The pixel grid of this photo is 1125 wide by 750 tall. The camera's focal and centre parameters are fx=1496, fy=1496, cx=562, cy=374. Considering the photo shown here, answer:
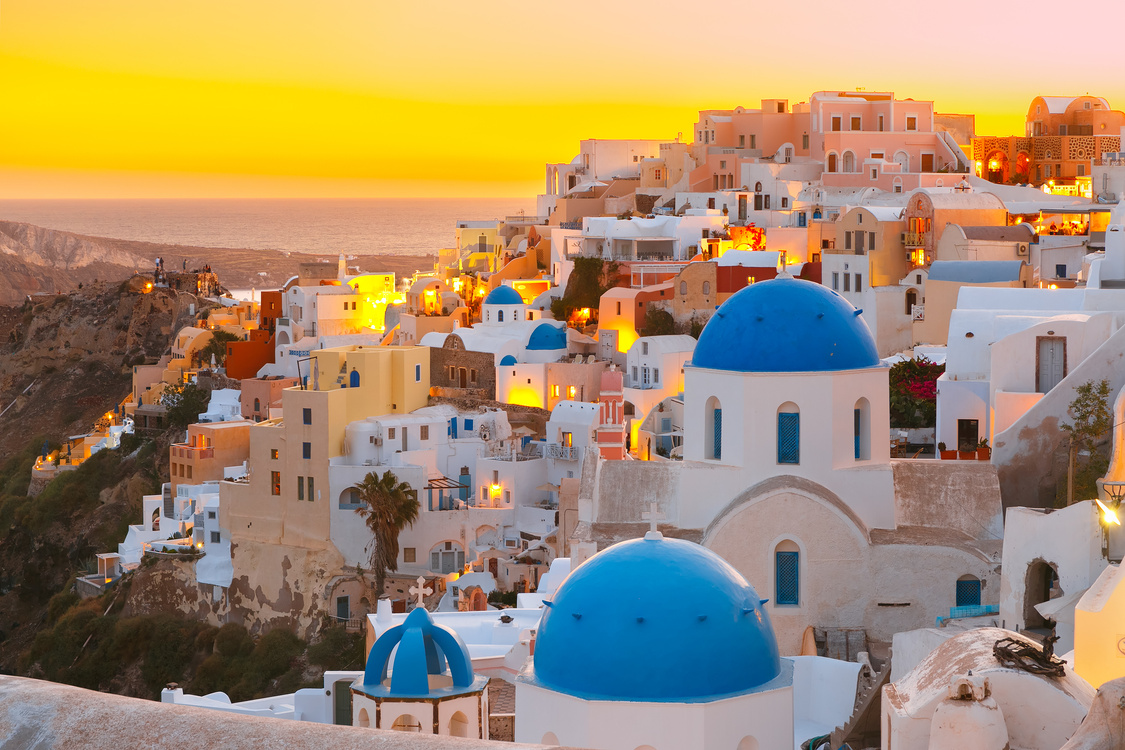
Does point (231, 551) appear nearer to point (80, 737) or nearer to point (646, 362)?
point (646, 362)

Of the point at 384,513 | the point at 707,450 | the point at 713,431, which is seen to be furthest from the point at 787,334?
the point at 384,513

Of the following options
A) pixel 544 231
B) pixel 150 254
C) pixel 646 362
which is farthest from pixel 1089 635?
pixel 150 254

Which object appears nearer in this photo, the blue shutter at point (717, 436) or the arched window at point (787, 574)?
the arched window at point (787, 574)

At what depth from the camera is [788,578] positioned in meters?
17.0

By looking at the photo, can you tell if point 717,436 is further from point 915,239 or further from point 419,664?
point 915,239

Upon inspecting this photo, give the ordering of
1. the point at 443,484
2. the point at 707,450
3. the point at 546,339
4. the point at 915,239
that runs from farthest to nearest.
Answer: the point at 546,339 → the point at 915,239 → the point at 443,484 → the point at 707,450

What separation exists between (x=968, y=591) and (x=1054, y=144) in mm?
39116

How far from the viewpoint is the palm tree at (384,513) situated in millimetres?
33125

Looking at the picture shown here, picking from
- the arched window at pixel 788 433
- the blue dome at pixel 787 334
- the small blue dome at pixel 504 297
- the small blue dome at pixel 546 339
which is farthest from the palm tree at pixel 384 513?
the arched window at pixel 788 433

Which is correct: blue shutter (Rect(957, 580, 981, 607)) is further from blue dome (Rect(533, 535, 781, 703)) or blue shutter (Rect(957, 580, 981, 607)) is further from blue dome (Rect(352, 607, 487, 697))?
blue dome (Rect(533, 535, 781, 703))

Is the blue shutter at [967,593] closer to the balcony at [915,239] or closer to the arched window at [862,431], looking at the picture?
the arched window at [862,431]

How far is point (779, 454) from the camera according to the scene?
56.0ft

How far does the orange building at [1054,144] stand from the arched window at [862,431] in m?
35.2

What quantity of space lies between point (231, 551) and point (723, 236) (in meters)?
18.3
